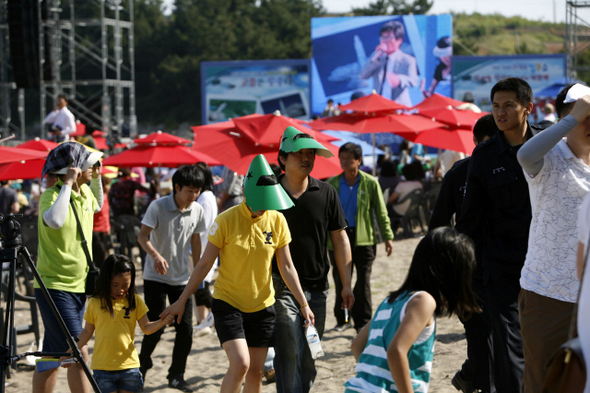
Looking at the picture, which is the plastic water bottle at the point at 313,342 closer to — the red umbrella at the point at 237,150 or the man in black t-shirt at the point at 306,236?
the man in black t-shirt at the point at 306,236

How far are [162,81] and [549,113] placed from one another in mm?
45997

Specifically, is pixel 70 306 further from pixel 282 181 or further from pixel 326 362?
pixel 326 362

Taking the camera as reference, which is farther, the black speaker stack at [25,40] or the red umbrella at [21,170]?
the black speaker stack at [25,40]

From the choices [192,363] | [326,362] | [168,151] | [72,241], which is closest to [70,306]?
[72,241]

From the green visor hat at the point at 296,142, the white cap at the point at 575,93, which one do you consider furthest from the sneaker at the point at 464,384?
the white cap at the point at 575,93

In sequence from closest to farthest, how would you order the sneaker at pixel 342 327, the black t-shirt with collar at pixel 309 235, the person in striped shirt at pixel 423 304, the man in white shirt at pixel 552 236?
the person in striped shirt at pixel 423 304, the man in white shirt at pixel 552 236, the black t-shirt with collar at pixel 309 235, the sneaker at pixel 342 327

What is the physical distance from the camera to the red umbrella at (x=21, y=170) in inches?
282

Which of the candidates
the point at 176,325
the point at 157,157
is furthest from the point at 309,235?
the point at 157,157

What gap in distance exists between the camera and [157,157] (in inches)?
360

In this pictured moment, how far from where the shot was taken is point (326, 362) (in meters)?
5.86

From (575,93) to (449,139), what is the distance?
24.5 ft

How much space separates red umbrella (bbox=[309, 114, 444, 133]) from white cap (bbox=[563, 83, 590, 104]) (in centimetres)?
774

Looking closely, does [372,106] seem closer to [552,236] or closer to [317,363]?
[317,363]

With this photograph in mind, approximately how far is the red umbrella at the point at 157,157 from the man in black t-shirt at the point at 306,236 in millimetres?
4794
